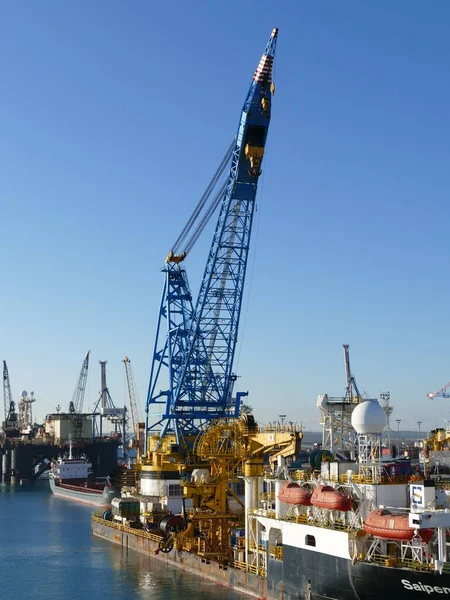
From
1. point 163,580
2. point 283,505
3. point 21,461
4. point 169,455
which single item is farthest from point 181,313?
point 21,461

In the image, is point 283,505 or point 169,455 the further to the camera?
point 169,455

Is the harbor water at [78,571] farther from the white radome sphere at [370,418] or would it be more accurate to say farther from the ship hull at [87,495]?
the ship hull at [87,495]

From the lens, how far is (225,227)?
96.0 meters

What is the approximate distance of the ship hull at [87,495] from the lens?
129500 mm

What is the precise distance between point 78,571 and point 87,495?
245ft

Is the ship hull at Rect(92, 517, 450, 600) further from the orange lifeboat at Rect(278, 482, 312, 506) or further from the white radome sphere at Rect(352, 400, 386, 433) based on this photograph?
the white radome sphere at Rect(352, 400, 386, 433)

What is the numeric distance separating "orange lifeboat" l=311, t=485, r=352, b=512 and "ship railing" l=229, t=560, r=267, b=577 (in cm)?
1107

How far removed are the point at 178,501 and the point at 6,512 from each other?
158 feet

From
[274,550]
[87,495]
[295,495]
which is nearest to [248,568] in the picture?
[274,550]

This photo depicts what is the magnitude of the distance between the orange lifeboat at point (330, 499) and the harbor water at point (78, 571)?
13428 mm

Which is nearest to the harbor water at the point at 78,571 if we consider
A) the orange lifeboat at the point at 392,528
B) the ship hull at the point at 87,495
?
the orange lifeboat at the point at 392,528

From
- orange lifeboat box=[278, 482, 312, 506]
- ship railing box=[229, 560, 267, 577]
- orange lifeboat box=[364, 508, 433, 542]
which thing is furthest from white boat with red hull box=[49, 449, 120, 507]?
orange lifeboat box=[364, 508, 433, 542]

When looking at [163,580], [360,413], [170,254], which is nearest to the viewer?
[360,413]

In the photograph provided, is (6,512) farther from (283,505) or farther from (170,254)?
(283,505)
